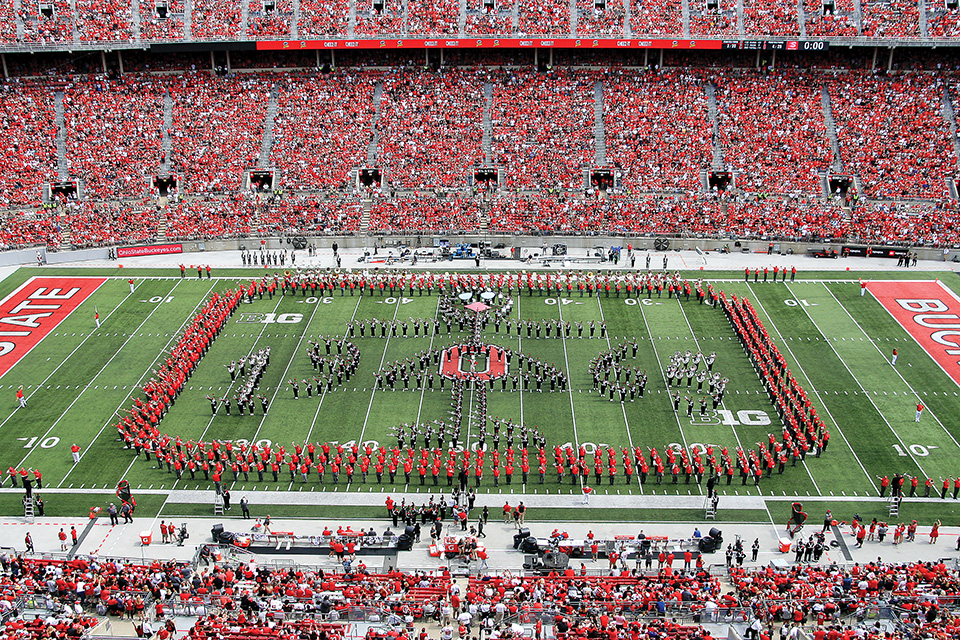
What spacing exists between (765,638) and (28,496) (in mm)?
18604

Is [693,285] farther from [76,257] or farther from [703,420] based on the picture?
[76,257]

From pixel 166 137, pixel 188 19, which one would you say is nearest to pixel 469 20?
pixel 188 19

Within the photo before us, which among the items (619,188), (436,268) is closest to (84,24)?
(436,268)

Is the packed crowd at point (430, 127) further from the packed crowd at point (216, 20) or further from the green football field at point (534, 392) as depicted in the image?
the green football field at point (534, 392)

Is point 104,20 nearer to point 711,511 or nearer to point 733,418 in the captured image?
point 733,418

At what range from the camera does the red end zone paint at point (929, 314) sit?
32.8 metres

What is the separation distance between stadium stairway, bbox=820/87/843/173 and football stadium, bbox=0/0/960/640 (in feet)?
0.60

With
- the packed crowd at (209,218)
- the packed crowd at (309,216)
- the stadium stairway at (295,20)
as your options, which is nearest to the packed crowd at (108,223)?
the packed crowd at (209,218)

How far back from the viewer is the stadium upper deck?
5256 cm

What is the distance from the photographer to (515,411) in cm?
2856

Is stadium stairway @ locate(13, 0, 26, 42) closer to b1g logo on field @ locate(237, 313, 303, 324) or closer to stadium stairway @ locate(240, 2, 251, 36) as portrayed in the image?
stadium stairway @ locate(240, 2, 251, 36)

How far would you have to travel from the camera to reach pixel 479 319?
35250mm

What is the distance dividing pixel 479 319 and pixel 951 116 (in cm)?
3213

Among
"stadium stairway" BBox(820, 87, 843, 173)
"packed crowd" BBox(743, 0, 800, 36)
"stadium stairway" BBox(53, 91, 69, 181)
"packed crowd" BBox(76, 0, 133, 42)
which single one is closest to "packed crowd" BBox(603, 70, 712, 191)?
"packed crowd" BBox(743, 0, 800, 36)
